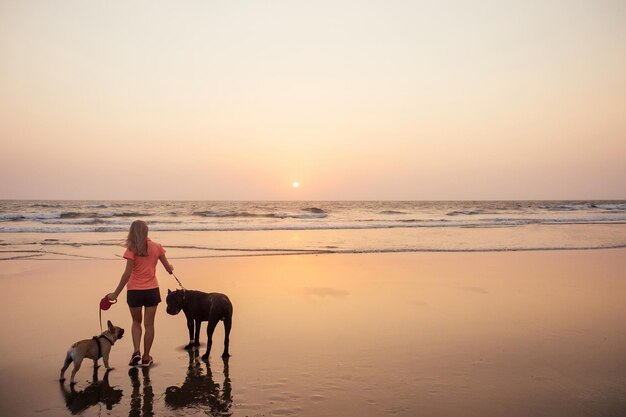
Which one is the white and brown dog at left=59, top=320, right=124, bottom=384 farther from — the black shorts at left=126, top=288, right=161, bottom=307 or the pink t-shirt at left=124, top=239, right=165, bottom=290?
the pink t-shirt at left=124, top=239, right=165, bottom=290

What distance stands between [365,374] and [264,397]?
4.04ft

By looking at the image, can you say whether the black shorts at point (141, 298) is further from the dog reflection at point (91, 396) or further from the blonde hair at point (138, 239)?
the dog reflection at point (91, 396)

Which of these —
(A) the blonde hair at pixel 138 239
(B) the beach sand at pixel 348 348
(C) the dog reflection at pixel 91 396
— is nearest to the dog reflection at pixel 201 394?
(B) the beach sand at pixel 348 348

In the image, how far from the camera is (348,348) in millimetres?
6020

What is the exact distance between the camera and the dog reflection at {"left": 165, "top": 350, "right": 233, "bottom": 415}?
4.40m

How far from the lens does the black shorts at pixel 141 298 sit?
560cm

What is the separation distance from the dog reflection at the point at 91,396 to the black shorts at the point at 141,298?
0.96m

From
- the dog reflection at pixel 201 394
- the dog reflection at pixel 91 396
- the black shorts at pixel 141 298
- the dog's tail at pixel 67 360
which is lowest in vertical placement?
the dog reflection at pixel 91 396

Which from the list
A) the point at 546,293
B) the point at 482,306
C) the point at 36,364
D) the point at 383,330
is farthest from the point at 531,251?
the point at 36,364

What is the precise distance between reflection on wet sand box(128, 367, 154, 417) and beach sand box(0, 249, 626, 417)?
24mm

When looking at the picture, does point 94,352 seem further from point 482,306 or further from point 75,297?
point 482,306

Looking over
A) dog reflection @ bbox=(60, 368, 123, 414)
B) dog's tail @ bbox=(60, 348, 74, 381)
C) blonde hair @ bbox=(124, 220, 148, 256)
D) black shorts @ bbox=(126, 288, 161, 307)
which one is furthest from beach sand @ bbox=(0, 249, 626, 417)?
blonde hair @ bbox=(124, 220, 148, 256)

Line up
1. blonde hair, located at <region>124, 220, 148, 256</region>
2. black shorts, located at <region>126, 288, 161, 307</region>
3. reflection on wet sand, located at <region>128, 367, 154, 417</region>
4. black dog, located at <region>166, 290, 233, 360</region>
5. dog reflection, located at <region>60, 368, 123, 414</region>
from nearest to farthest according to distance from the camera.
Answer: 1. reflection on wet sand, located at <region>128, 367, 154, 417</region>
2. dog reflection, located at <region>60, 368, 123, 414</region>
3. blonde hair, located at <region>124, 220, 148, 256</region>
4. black shorts, located at <region>126, 288, 161, 307</region>
5. black dog, located at <region>166, 290, 233, 360</region>

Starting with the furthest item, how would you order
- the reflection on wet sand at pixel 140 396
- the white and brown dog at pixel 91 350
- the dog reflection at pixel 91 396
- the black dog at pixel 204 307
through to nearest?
the black dog at pixel 204 307
the white and brown dog at pixel 91 350
the dog reflection at pixel 91 396
the reflection on wet sand at pixel 140 396
